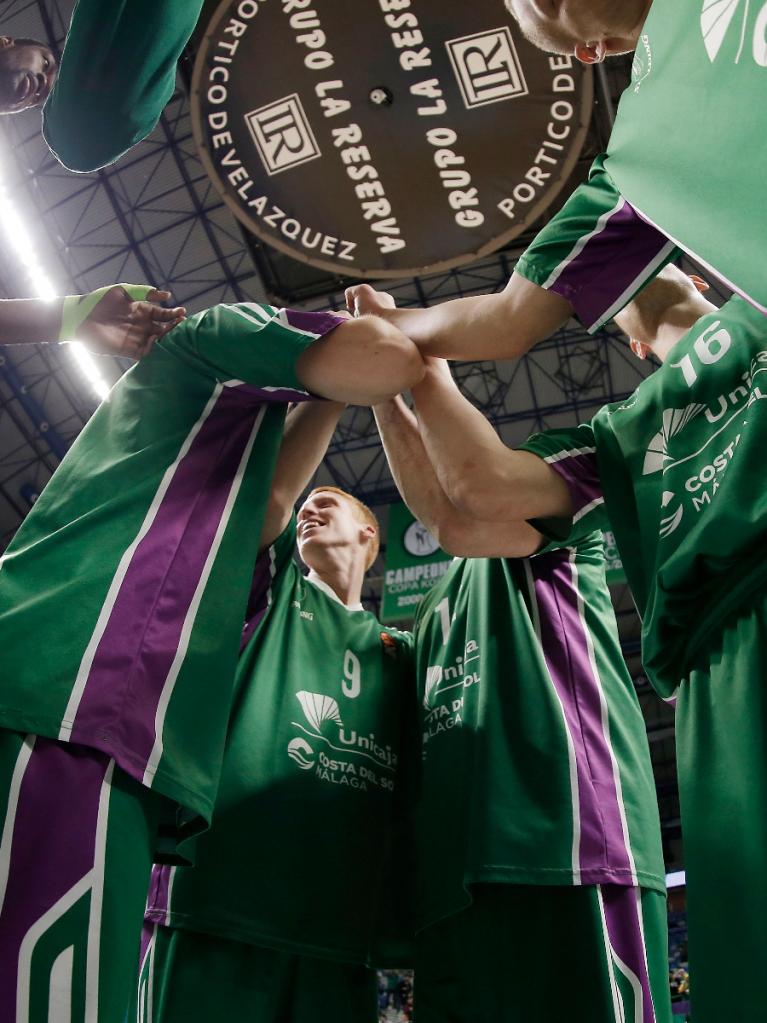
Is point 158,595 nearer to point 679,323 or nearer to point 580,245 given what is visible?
point 580,245

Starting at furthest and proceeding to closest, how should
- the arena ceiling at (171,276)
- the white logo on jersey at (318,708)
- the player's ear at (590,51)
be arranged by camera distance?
the arena ceiling at (171,276)
the white logo on jersey at (318,708)
the player's ear at (590,51)

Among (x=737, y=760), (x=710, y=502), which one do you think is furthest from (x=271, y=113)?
(x=737, y=760)

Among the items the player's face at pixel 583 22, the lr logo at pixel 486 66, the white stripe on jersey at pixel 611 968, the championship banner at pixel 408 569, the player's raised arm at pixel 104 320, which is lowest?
the white stripe on jersey at pixel 611 968

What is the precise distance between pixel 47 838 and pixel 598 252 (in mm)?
1510

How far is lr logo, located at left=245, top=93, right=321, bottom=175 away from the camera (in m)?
4.10

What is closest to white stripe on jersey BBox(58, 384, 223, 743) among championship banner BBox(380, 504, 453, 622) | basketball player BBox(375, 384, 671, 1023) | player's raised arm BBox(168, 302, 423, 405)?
player's raised arm BBox(168, 302, 423, 405)

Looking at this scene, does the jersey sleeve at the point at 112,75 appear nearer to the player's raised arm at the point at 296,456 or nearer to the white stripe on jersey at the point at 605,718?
the player's raised arm at the point at 296,456

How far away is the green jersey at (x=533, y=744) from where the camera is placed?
222 centimetres

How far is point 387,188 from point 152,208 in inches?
363

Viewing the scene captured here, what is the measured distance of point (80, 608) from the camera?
180 cm

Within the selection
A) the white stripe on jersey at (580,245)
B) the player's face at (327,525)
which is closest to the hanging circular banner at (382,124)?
the player's face at (327,525)

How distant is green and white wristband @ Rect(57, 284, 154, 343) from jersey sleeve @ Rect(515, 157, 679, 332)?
1.08 m

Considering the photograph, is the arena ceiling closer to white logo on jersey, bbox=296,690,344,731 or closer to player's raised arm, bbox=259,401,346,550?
player's raised arm, bbox=259,401,346,550

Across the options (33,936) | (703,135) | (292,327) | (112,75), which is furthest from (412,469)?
(703,135)
